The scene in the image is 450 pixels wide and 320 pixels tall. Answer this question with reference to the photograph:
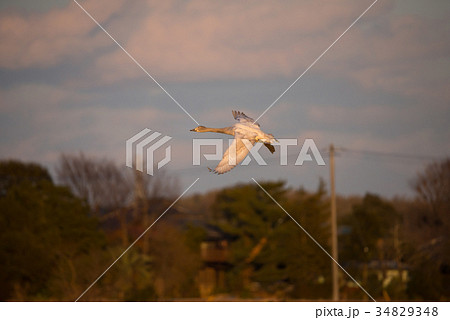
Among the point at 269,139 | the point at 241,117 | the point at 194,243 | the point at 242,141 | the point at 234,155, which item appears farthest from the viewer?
the point at 194,243

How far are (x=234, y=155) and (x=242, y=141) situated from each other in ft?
1.16

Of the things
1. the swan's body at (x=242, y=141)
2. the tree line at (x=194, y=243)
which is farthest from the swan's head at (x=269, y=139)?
the tree line at (x=194, y=243)

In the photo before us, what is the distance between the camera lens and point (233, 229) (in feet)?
112

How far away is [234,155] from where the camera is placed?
1223 cm

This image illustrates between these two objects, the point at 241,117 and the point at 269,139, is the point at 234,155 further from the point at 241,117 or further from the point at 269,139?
the point at 241,117

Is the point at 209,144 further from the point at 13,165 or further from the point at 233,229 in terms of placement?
the point at 13,165

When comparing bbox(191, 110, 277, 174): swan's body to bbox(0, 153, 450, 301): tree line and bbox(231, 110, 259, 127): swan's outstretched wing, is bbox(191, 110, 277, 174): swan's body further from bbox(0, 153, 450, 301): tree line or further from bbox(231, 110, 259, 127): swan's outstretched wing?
bbox(0, 153, 450, 301): tree line

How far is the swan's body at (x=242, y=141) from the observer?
39.3 ft

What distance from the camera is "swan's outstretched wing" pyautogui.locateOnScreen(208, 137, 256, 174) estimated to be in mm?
11852
